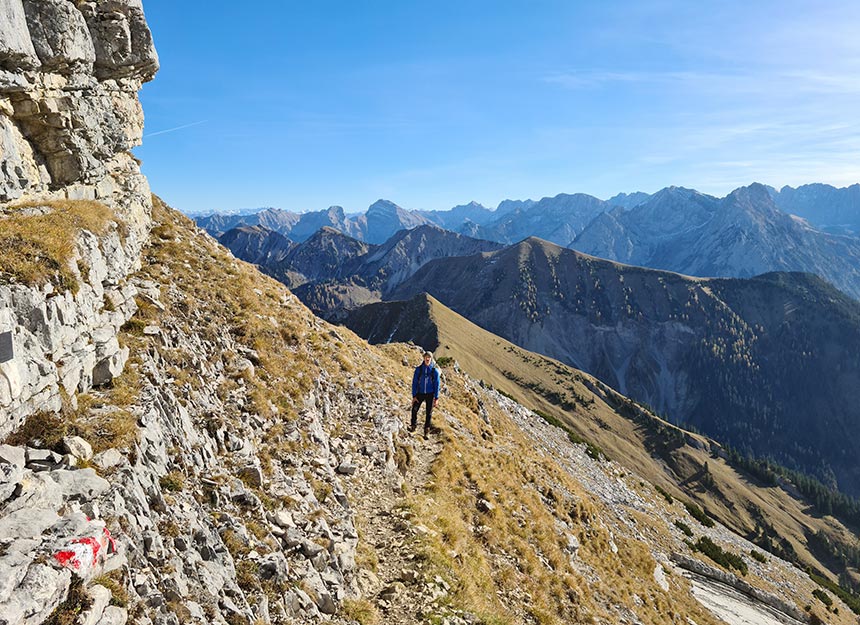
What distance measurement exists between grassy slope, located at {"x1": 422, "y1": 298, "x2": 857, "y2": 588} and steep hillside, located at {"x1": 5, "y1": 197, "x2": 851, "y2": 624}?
13850 cm

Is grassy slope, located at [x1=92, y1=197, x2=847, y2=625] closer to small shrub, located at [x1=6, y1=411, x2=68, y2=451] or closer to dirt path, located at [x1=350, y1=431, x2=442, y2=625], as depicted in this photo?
dirt path, located at [x1=350, y1=431, x2=442, y2=625]

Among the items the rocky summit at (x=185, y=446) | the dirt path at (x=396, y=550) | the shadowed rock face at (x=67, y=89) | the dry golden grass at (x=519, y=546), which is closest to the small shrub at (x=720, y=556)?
the dry golden grass at (x=519, y=546)

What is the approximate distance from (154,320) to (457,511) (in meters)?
14.0

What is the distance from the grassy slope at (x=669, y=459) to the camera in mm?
155250

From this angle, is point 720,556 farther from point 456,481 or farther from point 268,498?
point 268,498

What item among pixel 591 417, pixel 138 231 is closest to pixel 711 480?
pixel 591 417

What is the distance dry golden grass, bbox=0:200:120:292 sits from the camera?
35.4 ft

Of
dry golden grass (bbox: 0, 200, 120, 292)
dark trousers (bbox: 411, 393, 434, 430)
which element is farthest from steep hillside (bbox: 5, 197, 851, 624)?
dry golden grass (bbox: 0, 200, 120, 292)

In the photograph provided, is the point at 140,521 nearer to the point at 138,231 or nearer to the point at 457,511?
the point at 457,511

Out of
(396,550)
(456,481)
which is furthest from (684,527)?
(396,550)

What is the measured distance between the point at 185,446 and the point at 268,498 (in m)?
2.75

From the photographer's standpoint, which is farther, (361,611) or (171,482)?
(361,611)

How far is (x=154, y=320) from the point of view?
15961mm

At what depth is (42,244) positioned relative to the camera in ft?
39.8
